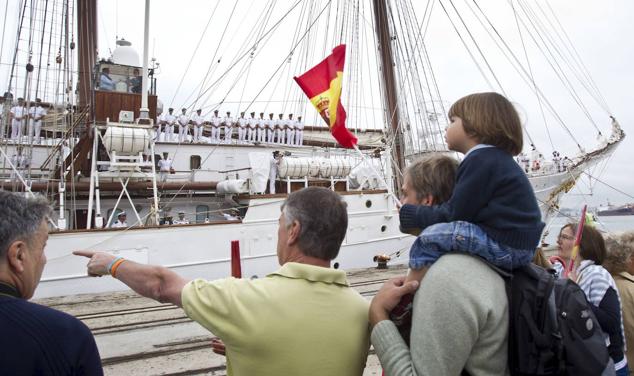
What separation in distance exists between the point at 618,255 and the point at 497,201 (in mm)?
2067

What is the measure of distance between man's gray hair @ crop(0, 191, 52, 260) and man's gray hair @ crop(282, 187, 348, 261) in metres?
0.87

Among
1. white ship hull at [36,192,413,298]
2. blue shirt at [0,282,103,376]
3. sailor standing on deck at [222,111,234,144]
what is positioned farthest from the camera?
sailor standing on deck at [222,111,234,144]

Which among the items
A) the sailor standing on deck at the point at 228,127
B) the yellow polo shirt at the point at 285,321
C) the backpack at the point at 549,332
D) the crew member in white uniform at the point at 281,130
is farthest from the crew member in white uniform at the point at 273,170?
the backpack at the point at 549,332

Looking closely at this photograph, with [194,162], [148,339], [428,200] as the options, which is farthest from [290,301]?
[194,162]

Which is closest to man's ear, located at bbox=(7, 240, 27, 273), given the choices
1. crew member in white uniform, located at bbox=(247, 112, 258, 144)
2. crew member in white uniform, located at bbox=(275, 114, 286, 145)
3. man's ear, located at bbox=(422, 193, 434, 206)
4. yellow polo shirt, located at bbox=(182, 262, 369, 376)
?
yellow polo shirt, located at bbox=(182, 262, 369, 376)

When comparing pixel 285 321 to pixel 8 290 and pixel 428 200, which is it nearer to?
pixel 428 200

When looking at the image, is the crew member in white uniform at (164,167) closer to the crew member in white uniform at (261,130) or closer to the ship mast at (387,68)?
the crew member in white uniform at (261,130)

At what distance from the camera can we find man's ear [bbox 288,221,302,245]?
174cm

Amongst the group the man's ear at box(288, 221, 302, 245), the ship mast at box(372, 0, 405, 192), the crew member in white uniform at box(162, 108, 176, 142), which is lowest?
the man's ear at box(288, 221, 302, 245)

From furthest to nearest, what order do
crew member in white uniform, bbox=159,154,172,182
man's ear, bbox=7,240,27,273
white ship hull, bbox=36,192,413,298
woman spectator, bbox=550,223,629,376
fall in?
crew member in white uniform, bbox=159,154,172,182 → white ship hull, bbox=36,192,413,298 → woman spectator, bbox=550,223,629,376 → man's ear, bbox=7,240,27,273

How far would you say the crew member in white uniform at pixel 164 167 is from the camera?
512 inches

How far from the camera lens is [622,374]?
2566mm

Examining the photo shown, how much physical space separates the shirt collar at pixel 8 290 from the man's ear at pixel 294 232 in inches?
35.4

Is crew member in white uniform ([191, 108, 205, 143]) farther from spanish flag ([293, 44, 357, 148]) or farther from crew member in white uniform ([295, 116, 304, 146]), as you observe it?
spanish flag ([293, 44, 357, 148])
